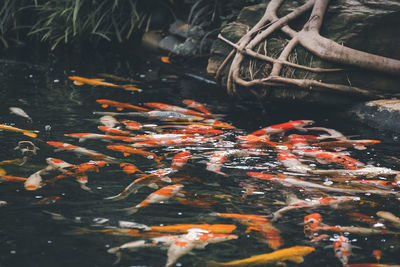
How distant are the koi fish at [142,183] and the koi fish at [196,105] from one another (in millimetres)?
1683

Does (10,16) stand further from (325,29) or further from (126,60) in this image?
(325,29)

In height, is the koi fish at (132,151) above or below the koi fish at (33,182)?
below

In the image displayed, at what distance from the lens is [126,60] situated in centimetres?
702

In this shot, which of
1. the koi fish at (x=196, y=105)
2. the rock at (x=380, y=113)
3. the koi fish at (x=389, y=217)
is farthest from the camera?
the koi fish at (x=196, y=105)

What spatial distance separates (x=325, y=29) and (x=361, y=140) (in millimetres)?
1246

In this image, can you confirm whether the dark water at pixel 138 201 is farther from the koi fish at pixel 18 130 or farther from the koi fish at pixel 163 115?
the koi fish at pixel 163 115

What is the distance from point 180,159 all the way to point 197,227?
99cm

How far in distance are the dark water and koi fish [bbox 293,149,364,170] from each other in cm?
16

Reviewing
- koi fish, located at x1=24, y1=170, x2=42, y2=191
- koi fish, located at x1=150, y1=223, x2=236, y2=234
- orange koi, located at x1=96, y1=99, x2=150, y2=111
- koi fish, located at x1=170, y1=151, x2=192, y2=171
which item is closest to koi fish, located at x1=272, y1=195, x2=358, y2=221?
koi fish, located at x1=150, y1=223, x2=236, y2=234

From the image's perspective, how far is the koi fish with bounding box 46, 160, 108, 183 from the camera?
289cm

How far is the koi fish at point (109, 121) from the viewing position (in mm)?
4000

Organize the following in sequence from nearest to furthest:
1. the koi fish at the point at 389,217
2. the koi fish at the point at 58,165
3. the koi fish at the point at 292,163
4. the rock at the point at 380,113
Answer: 1. the koi fish at the point at 389,217
2. the koi fish at the point at 58,165
3. the koi fish at the point at 292,163
4. the rock at the point at 380,113

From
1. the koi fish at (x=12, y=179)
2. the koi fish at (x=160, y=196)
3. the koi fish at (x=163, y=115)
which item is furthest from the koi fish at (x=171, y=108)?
the koi fish at (x=12, y=179)

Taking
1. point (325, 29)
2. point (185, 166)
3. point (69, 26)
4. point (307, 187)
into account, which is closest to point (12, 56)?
point (69, 26)
